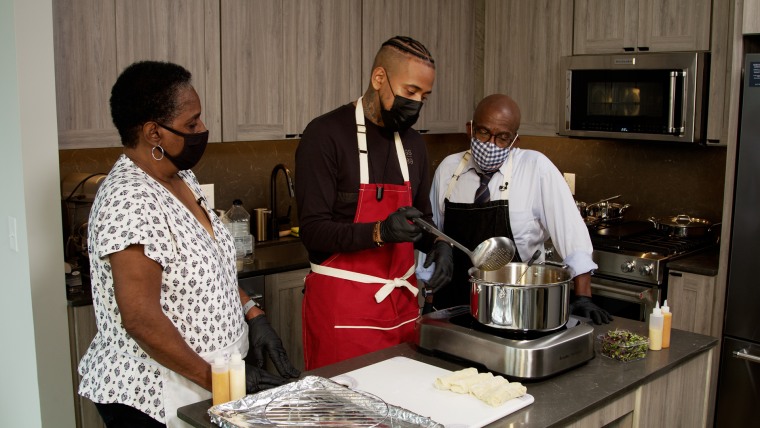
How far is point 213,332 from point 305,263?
1775 millimetres

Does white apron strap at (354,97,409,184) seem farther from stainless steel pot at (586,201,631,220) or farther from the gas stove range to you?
stainless steel pot at (586,201,631,220)

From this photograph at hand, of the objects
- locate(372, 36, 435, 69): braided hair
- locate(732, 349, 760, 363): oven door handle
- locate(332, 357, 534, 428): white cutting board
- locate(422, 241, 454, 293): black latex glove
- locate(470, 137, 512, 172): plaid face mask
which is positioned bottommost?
locate(732, 349, 760, 363): oven door handle

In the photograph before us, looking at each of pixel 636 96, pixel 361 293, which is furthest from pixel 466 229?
pixel 636 96

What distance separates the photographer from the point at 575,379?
6.68 feet

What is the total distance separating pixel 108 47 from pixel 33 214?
0.80 m

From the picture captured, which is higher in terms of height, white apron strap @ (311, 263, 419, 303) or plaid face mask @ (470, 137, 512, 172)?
plaid face mask @ (470, 137, 512, 172)

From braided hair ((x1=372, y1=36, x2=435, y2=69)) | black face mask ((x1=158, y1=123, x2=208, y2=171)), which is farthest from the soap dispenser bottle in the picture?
black face mask ((x1=158, y1=123, x2=208, y2=171))

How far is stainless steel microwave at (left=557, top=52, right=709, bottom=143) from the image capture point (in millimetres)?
3818

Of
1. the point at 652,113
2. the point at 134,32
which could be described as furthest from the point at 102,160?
the point at 652,113

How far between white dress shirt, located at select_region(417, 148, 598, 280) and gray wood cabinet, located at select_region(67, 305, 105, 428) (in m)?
1.30

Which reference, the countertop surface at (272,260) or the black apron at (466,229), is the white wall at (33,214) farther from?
the black apron at (466,229)

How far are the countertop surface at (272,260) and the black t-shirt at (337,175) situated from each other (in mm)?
1043

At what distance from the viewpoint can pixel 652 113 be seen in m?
3.98

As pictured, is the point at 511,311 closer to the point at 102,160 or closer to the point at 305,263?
the point at 305,263
